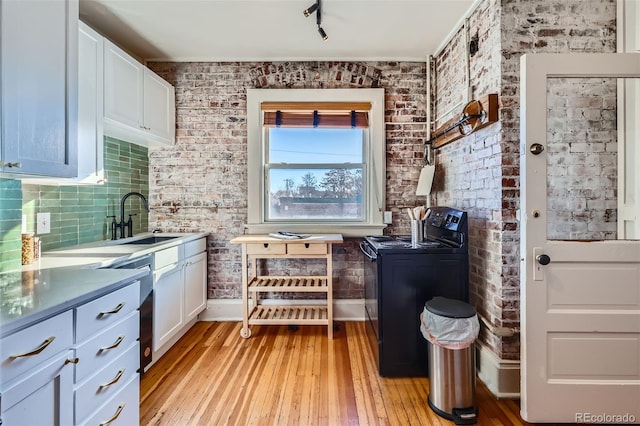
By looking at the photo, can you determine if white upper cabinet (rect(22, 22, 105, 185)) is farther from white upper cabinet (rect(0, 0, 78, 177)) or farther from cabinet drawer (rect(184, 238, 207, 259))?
cabinet drawer (rect(184, 238, 207, 259))

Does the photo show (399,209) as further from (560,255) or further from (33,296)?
(33,296)

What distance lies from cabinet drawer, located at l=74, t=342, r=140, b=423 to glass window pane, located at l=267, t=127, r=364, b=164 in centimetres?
216

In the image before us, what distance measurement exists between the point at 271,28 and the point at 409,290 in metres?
2.41

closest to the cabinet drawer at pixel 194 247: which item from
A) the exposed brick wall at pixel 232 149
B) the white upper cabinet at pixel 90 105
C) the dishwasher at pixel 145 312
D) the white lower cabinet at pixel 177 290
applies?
the white lower cabinet at pixel 177 290

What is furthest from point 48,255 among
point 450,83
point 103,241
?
point 450,83

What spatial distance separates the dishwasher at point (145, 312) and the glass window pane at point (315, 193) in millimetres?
1303

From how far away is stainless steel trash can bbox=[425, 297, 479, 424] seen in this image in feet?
5.47

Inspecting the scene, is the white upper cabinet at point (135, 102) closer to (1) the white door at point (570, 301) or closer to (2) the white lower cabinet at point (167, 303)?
(2) the white lower cabinet at point (167, 303)

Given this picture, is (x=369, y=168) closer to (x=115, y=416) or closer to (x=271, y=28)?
(x=271, y=28)

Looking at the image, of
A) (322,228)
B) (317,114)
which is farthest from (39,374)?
(317,114)

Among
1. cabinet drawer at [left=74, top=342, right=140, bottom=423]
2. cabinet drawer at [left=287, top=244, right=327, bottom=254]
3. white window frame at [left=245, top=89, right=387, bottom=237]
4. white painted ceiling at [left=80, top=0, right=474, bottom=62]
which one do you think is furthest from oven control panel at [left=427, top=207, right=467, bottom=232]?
cabinet drawer at [left=74, top=342, right=140, bottom=423]

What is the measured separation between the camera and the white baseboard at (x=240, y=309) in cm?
300

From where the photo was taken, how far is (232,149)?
303 centimetres

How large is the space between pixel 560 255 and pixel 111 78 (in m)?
3.20
